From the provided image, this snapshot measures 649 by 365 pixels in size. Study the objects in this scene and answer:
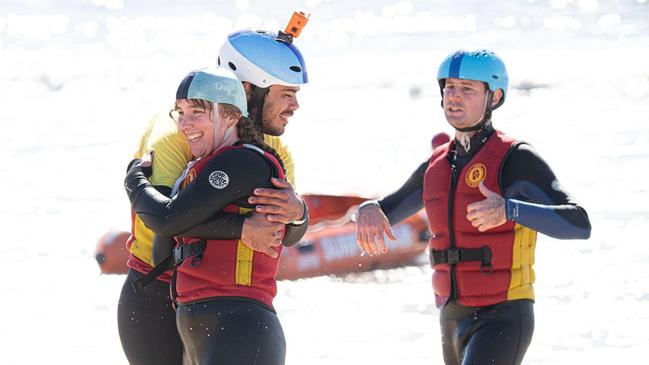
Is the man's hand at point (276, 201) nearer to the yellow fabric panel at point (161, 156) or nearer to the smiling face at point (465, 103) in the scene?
the yellow fabric panel at point (161, 156)

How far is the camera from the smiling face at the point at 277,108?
5.22 meters

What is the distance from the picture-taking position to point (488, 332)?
17.4 ft

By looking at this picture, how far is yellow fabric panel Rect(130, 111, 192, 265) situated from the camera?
4.92 metres

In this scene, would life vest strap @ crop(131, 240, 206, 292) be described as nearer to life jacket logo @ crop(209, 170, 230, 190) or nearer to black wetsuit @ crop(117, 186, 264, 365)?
black wetsuit @ crop(117, 186, 264, 365)

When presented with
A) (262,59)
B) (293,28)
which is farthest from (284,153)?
(293,28)

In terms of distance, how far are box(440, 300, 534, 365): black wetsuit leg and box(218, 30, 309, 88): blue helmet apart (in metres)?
1.26

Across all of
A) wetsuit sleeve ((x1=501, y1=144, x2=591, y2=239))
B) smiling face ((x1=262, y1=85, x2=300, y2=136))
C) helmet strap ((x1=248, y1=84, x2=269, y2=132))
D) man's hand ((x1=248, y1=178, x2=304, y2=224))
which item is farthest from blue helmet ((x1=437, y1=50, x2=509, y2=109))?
man's hand ((x1=248, y1=178, x2=304, y2=224))

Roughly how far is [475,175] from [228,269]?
57.3 inches

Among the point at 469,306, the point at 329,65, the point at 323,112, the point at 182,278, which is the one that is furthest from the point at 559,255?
the point at 329,65

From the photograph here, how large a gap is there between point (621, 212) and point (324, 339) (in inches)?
318

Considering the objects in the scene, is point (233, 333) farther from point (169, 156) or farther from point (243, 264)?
point (169, 156)

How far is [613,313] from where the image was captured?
11.5 metres

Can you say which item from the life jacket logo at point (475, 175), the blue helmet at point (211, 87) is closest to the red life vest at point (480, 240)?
the life jacket logo at point (475, 175)

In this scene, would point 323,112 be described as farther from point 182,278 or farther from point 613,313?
point 182,278
